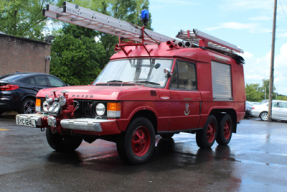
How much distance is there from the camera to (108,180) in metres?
4.72

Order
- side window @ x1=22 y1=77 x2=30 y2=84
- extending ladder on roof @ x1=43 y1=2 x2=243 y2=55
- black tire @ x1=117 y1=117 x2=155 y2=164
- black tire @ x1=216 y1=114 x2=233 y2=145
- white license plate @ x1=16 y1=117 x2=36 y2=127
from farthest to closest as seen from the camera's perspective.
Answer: side window @ x1=22 y1=77 x2=30 y2=84
black tire @ x1=216 y1=114 x2=233 y2=145
extending ladder on roof @ x1=43 y1=2 x2=243 y2=55
white license plate @ x1=16 y1=117 x2=36 y2=127
black tire @ x1=117 y1=117 x2=155 y2=164

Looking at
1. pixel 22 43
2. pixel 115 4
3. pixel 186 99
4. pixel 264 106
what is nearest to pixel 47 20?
pixel 115 4

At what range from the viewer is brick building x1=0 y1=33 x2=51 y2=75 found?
22.1 m

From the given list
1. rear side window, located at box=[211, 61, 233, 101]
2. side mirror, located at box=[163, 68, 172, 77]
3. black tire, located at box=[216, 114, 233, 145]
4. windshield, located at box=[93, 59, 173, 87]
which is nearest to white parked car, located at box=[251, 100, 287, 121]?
black tire, located at box=[216, 114, 233, 145]

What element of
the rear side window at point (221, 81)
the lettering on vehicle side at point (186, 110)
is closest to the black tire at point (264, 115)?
the rear side window at point (221, 81)

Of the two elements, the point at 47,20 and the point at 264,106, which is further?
the point at 47,20

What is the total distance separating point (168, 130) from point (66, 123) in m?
2.15

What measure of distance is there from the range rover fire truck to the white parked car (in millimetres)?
14068

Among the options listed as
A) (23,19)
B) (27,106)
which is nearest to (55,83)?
(27,106)

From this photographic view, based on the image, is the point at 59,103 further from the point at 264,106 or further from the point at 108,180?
the point at 264,106

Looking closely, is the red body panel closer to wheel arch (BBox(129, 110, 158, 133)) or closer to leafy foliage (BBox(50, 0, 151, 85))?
wheel arch (BBox(129, 110, 158, 133))

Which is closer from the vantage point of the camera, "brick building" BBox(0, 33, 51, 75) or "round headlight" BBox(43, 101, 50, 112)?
"round headlight" BBox(43, 101, 50, 112)

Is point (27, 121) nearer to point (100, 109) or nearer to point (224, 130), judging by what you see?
point (100, 109)

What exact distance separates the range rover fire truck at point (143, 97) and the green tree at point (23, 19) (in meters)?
36.1
